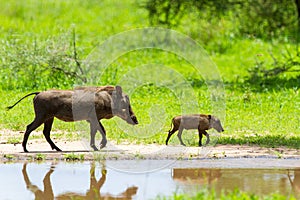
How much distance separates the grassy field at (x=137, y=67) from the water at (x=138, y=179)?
6.13ft

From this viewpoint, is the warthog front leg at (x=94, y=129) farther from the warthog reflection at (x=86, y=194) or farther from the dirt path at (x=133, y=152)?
the warthog reflection at (x=86, y=194)

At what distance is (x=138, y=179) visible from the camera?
9430 millimetres

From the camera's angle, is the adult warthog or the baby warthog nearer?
the adult warthog

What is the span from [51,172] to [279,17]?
481 inches

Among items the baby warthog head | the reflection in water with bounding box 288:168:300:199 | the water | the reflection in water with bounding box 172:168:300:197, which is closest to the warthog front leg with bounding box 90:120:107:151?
the water

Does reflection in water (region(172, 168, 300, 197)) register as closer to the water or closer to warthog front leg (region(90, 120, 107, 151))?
the water

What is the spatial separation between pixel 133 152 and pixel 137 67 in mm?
8618

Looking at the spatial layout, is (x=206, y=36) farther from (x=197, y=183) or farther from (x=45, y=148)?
(x=197, y=183)

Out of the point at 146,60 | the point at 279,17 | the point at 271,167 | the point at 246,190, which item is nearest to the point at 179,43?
the point at 146,60

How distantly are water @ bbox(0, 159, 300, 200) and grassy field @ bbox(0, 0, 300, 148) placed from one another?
187cm

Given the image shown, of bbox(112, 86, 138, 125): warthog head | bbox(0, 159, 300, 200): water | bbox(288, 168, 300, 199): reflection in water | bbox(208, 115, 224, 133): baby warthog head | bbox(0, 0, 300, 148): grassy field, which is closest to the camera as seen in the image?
bbox(0, 159, 300, 200): water

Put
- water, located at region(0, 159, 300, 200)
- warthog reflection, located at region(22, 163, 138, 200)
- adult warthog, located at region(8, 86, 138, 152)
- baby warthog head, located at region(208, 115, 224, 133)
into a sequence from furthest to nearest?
1. baby warthog head, located at region(208, 115, 224, 133)
2. adult warthog, located at region(8, 86, 138, 152)
3. water, located at region(0, 159, 300, 200)
4. warthog reflection, located at region(22, 163, 138, 200)

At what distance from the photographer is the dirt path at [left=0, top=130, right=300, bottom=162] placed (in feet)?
35.9

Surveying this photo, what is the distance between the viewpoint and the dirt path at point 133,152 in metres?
10.9
